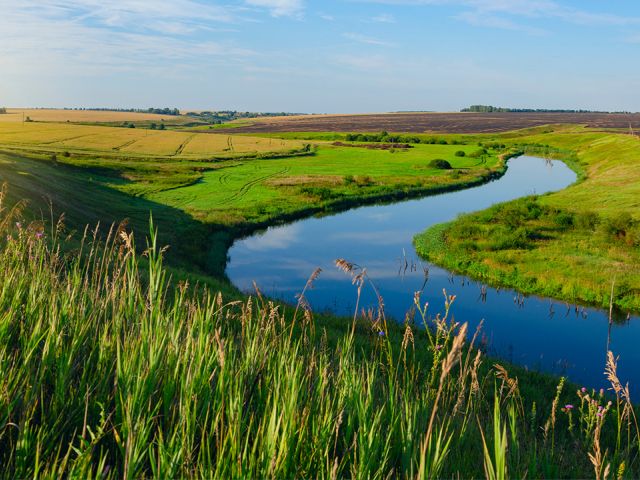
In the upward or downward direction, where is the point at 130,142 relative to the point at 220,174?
upward

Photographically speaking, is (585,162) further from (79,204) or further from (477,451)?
(477,451)

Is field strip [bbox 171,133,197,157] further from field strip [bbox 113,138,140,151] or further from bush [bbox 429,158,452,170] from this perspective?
bush [bbox 429,158,452,170]

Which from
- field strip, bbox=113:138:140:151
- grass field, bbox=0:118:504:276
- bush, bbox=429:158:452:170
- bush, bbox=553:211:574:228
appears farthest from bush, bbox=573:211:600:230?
field strip, bbox=113:138:140:151

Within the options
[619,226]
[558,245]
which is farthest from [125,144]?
[619,226]

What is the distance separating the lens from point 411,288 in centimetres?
2547

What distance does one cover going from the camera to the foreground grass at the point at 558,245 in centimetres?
2331

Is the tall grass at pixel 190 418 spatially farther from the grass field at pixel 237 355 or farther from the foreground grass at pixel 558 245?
the foreground grass at pixel 558 245

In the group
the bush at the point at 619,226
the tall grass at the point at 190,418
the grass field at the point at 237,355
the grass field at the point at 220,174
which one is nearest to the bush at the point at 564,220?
the grass field at the point at 237,355

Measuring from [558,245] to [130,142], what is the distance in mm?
78151

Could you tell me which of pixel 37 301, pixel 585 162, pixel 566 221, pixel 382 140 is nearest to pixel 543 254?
pixel 566 221

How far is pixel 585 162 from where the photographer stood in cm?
7169

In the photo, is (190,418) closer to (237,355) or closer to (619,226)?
(237,355)

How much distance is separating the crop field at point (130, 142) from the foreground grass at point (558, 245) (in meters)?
54.0

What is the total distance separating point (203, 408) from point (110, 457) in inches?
20.3
